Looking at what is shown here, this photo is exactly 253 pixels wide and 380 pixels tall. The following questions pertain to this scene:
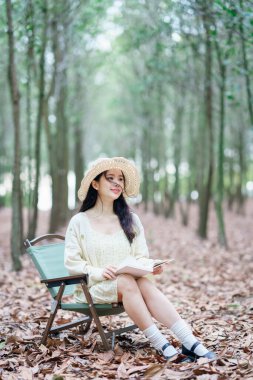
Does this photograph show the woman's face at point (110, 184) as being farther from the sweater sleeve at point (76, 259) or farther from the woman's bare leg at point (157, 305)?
the woman's bare leg at point (157, 305)

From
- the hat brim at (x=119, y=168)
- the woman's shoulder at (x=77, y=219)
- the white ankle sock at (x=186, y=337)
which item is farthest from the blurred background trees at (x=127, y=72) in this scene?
the white ankle sock at (x=186, y=337)

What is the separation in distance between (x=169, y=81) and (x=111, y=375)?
1291 cm

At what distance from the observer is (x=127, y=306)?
4320 mm

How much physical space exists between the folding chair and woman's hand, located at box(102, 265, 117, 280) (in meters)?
0.19

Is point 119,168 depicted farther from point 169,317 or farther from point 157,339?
point 157,339

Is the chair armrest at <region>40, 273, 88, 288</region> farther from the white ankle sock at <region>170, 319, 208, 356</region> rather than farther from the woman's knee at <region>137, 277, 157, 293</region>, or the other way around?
the white ankle sock at <region>170, 319, 208, 356</region>

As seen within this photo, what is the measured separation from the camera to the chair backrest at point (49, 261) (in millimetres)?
5012

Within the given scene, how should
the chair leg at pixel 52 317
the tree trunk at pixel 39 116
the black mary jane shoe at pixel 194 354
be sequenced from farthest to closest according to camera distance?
1. the tree trunk at pixel 39 116
2. the chair leg at pixel 52 317
3. the black mary jane shoe at pixel 194 354

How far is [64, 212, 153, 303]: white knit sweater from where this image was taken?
4.57m

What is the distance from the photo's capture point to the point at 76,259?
462 cm

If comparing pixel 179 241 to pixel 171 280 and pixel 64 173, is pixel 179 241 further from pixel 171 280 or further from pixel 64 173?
pixel 171 280

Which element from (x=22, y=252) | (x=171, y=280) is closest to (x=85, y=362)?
(x=171, y=280)

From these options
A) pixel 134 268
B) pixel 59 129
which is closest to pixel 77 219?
pixel 134 268

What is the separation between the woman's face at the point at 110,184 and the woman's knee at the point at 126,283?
2.76 ft
